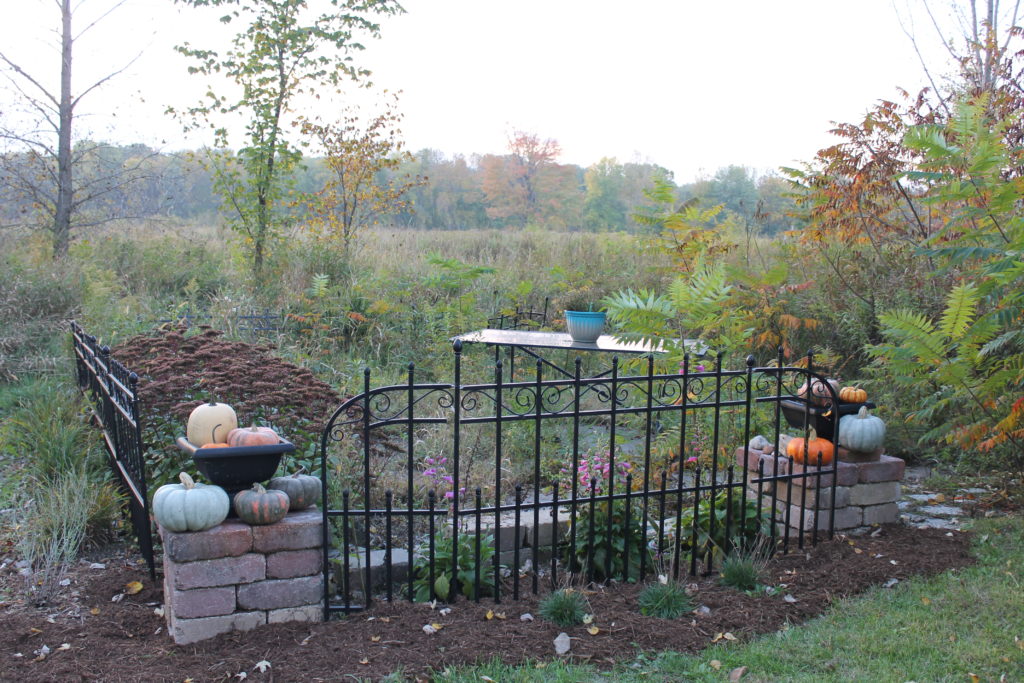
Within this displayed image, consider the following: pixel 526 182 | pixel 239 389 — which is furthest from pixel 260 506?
pixel 526 182

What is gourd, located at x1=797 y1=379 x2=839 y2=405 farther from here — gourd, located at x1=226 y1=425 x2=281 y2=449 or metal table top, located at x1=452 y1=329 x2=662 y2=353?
gourd, located at x1=226 y1=425 x2=281 y2=449

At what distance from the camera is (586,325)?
7.04m

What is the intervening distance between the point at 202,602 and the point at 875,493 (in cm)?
352

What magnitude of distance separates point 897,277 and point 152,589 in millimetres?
6741

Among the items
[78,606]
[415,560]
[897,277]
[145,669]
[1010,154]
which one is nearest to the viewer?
[145,669]

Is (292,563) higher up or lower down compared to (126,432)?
lower down

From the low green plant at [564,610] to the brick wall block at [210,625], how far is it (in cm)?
117

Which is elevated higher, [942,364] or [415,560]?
[942,364]

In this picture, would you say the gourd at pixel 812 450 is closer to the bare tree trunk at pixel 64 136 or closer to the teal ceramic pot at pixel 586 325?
the teal ceramic pot at pixel 586 325

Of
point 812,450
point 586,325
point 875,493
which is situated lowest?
point 875,493

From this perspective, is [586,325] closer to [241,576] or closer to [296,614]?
[296,614]

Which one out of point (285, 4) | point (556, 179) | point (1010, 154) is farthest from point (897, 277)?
point (556, 179)

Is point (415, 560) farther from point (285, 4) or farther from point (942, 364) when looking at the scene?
point (285, 4)

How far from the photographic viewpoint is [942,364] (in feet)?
13.7
